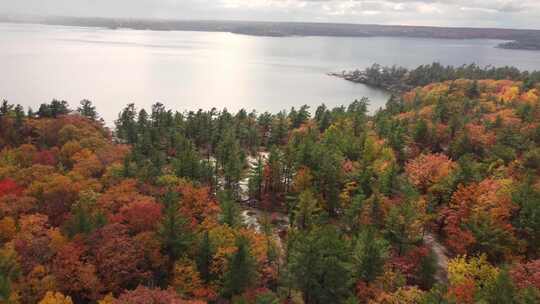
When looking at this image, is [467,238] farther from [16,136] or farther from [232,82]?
[232,82]

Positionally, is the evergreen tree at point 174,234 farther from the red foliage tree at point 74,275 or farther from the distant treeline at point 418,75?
the distant treeline at point 418,75

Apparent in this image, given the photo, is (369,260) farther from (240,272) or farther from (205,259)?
(205,259)

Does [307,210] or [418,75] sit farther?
[418,75]

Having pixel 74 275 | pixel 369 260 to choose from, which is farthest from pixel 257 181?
pixel 74 275

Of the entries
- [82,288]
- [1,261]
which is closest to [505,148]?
[82,288]

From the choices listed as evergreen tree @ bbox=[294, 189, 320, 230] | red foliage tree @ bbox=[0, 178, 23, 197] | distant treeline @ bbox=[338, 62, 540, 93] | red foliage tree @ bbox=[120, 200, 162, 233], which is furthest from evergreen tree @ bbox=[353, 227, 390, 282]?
distant treeline @ bbox=[338, 62, 540, 93]
